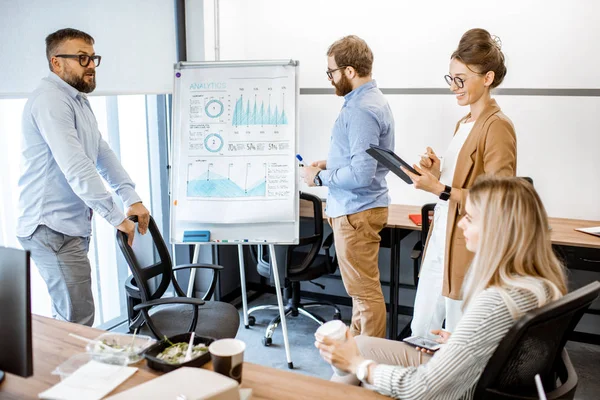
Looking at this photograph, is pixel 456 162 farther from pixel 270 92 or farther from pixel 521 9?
pixel 521 9

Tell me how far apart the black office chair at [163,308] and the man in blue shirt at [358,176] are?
67cm

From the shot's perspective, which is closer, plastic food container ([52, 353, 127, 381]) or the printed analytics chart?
plastic food container ([52, 353, 127, 381])

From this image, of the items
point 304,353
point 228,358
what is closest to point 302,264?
point 304,353

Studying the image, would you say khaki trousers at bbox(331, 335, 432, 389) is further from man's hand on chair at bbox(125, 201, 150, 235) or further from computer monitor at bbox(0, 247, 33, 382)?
man's hand on chair at bbox(125, 201, 150, 235)

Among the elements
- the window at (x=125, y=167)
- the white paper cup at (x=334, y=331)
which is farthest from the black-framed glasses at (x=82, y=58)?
the white paper cup at (x=334, y=331)

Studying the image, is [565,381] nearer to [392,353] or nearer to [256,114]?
[392,353]

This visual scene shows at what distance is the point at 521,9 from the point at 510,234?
7.42 feet

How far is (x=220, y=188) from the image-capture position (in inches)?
110

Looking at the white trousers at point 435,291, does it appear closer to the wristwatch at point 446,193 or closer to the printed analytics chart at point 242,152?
the wristwatch at point 446,193

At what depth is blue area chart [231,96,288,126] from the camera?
9.10ft

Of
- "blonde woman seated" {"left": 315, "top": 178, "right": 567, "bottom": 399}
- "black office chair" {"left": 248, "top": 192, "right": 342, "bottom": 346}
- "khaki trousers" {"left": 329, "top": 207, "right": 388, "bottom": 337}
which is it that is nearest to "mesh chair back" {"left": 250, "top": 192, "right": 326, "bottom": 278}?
"black office chair" {"left": 248, "top": 192, "right": 342, "bottom": 346}

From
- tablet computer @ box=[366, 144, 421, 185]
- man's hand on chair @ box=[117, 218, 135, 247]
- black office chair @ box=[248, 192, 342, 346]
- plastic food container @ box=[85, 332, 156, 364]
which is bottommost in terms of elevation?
black office chair @ box=[248, 192, 342, 346]

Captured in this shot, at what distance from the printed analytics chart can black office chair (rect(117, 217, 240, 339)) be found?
0.40m

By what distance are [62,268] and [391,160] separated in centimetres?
144
